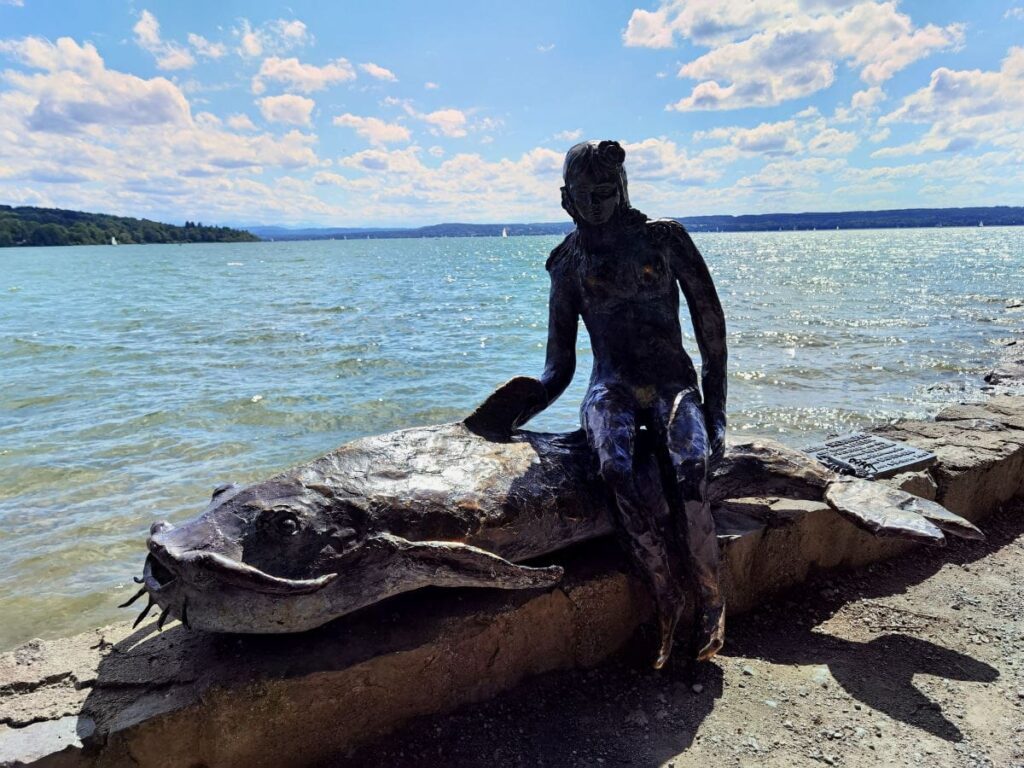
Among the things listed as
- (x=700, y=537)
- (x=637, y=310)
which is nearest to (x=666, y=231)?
(x=637, y=310)

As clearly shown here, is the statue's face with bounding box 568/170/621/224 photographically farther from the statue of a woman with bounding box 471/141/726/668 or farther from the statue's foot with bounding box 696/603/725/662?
the statue's foot with bounding box 696/603/725/662

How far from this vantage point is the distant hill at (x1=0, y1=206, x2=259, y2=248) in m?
115

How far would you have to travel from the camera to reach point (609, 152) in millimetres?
3455

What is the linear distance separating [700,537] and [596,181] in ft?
5.95

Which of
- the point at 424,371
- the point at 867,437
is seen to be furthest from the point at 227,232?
the point at 867,437

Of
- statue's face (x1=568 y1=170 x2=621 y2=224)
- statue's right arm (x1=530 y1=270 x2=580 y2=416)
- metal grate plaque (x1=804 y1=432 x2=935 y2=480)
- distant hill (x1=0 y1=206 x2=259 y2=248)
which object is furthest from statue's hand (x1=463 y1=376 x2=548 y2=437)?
distant hill (x1=0 y1=206 x2=259 y2=248)

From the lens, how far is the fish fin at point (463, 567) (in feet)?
9.36

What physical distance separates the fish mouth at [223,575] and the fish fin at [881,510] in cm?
263

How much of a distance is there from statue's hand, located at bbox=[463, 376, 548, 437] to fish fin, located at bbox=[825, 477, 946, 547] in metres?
1.73

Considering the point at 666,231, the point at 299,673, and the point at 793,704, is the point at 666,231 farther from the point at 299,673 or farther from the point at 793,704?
the point at 299,673

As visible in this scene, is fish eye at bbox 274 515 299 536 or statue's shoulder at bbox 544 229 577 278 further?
statue's shoulder at bbox 544 229 577 278

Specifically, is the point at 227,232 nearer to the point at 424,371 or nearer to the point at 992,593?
the point at 424,371

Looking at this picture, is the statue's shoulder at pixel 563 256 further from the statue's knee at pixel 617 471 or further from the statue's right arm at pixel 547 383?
the statue's knee at pixel 617 471

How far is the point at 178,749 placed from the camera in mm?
2658
